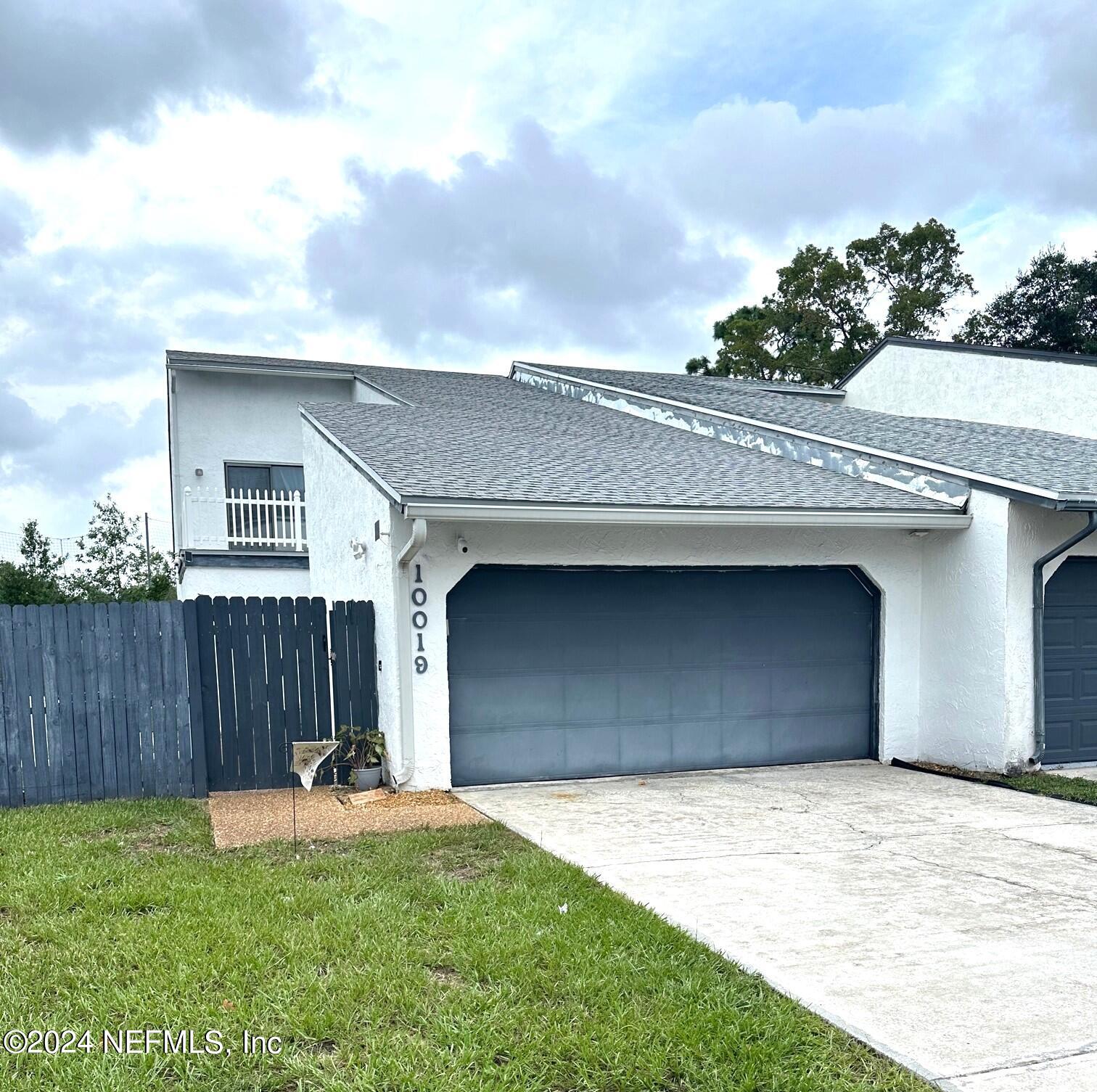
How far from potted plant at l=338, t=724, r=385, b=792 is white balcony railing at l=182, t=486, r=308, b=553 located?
746 centimetres

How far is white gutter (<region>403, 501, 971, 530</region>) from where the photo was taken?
290 inches

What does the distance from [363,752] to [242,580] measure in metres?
7.49

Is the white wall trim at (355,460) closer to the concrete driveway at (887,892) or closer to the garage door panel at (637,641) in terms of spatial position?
the garage door panel at (637,641)

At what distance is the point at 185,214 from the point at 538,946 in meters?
12.8

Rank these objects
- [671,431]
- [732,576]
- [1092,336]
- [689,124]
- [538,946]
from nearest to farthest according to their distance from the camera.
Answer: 1. [538,946]
2. [732,576]
3. [671,431]
4. [689,124]
5. [1092,336]

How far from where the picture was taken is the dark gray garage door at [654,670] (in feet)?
27.4

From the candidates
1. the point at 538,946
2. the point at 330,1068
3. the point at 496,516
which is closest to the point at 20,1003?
the point at 330,1068

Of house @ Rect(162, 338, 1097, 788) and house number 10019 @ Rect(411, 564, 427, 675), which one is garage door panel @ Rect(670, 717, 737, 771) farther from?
house number 10019 @ Rect(411, 564, 427, 675)

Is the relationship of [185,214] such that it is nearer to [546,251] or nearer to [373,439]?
[373,439]

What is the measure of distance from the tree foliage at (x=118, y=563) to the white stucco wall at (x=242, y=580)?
9.21 meters

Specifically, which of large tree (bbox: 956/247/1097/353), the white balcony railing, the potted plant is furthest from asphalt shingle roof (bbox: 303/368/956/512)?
large tree (bbox: 956/247/1097/353)

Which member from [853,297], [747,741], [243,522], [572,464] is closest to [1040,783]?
[747,741]

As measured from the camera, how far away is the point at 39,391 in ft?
59.0

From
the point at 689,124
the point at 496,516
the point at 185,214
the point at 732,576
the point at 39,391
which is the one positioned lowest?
the point at 732,576
